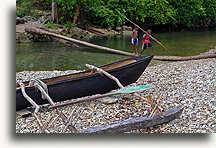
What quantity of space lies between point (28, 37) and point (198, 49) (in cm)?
723

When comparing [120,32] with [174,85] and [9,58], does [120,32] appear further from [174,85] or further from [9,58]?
[9,58]

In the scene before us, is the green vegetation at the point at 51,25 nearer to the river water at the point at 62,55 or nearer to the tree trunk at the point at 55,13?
the tree trunk at the point at 55,13

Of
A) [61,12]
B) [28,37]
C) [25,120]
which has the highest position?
[61,12]

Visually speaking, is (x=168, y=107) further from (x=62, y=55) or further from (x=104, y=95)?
(x=62, y=55)

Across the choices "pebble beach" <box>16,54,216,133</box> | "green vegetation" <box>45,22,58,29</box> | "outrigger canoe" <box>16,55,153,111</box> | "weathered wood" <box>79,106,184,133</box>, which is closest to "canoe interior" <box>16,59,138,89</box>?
"outrigger canoe" <box>16,55,153,111</box>

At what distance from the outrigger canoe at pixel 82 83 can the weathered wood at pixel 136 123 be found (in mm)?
1453

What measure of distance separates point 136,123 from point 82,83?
5.19ft

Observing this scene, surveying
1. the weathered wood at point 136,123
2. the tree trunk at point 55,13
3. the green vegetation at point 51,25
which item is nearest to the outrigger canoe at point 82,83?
the weathered wood at point 136,123

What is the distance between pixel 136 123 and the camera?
147 inches

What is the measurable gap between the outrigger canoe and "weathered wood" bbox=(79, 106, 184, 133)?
4.77 feet

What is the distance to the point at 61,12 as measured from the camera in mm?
13695

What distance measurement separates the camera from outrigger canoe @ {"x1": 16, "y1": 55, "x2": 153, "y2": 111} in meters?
4.64

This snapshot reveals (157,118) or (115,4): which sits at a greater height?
(115,4)

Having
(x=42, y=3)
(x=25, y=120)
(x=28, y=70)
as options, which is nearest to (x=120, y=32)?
(x=42, y=3)
